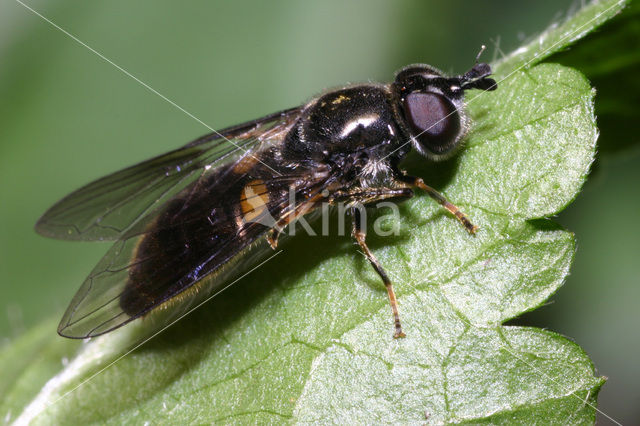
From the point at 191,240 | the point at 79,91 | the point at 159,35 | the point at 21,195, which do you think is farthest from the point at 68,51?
the point at 191,240

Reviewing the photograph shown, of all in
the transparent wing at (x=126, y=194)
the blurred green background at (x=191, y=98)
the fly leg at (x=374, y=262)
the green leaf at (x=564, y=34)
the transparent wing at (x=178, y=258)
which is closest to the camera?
the fly leg at (x=374, y=262)

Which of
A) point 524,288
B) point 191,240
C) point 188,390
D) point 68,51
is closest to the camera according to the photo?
point 524,288

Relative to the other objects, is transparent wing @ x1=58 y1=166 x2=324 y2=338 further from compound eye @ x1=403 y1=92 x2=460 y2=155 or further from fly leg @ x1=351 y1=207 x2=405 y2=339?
compound eye @ x1=403 y1=92 x2=460 y2=155

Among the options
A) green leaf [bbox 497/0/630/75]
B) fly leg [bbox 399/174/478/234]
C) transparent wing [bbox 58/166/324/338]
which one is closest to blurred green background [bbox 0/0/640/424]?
transparent wing [bbox 58/166/324/338]

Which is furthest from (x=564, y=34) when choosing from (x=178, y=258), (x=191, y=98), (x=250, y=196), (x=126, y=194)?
(x=191, y=98)

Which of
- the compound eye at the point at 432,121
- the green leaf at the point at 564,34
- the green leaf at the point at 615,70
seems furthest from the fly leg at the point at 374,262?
the green leaf at the point at 615,70

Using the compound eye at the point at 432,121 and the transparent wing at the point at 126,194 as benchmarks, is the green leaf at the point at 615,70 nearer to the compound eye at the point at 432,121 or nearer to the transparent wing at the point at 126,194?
the compound eye at the point at 432,121

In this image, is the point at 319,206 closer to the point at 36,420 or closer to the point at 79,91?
the point at 36,420
